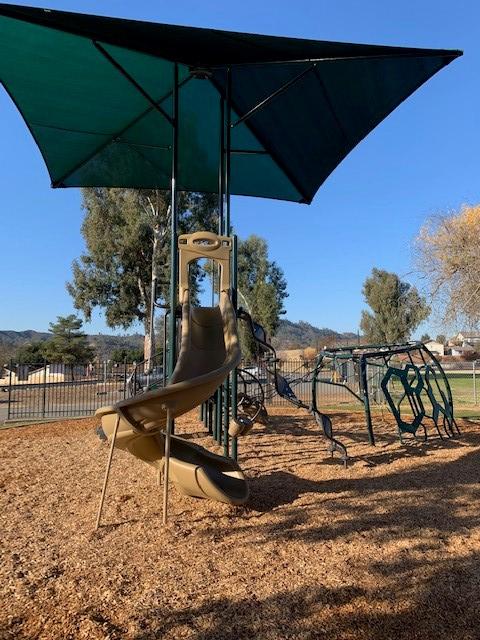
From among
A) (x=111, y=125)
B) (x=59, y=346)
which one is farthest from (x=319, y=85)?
(x=59, y=346)

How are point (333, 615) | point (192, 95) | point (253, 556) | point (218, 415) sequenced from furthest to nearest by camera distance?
1. point (192, 95)
2. point (218, 415)
3. point (253, 556)
4. point (333, 615)

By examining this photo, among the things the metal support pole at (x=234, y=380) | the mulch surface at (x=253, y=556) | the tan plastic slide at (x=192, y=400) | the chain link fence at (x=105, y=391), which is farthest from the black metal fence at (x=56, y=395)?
the mulch surface at (x=253, y=556)

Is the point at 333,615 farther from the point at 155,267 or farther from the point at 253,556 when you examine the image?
the point at 155,267

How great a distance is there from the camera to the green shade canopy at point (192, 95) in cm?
432

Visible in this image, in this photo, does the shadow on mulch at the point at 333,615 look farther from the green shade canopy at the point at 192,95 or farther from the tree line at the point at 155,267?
the tree line at the point at 155,267

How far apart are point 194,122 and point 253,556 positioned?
6315 millimetres

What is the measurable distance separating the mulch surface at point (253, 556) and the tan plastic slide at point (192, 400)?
261 millimetres

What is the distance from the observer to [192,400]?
3.84 metres

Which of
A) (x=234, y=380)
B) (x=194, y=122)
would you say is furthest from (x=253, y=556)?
(x=194, y=122)

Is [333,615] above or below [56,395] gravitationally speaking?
above

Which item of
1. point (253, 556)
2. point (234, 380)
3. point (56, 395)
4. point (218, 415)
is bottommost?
point (56, 395)

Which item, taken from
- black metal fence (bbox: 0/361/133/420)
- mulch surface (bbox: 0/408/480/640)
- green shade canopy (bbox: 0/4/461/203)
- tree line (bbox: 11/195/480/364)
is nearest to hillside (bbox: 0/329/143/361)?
tree line (bbox: 11/195/480/364)

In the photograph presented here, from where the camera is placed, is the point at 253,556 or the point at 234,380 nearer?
the point at 253,556

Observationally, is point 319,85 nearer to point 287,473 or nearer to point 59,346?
point 287,473
